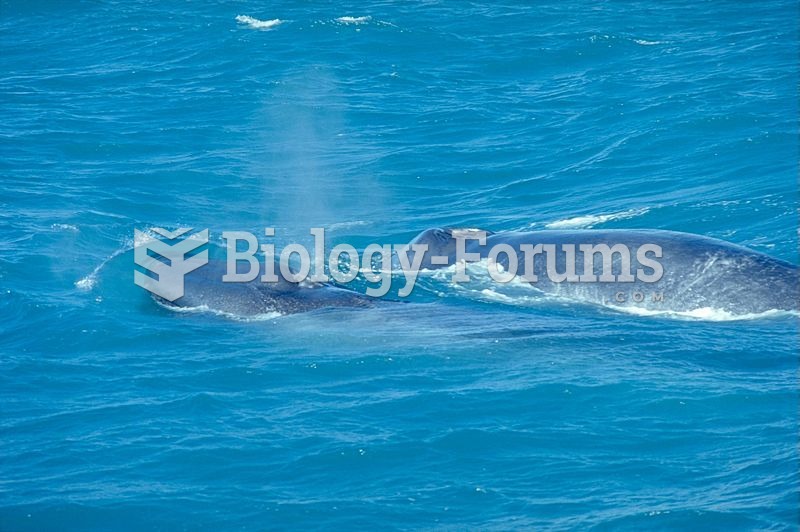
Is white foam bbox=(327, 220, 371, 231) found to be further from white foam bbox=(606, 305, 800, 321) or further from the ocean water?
white foam bbox=(606, 305, 800, 321)

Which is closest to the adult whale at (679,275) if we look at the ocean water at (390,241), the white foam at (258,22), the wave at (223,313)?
the ocean water at (390,241)

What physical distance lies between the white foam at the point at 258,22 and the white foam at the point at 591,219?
2015 centimetres

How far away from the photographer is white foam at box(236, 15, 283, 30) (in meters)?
41.3

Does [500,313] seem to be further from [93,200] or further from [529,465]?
[93,200]

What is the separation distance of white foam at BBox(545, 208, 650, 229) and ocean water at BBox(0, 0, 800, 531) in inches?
3.5

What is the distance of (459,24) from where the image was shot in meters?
40.4

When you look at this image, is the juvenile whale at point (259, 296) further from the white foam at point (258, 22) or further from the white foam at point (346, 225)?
the white foam at point (258, 22)

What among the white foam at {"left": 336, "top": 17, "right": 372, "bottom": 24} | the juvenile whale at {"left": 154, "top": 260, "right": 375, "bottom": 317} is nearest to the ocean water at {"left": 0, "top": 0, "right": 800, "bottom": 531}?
the white foam at {"left": 336, "top": 17, "right": 372, "bottom": 24}

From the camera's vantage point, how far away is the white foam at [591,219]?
78.6 feet

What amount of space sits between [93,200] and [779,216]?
15428 mm

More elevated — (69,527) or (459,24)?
(459,24)

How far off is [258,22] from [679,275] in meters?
26.8

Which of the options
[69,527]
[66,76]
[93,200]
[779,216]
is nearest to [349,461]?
[69,527]

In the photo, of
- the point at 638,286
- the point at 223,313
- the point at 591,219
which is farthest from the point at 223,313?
the point at 591,219
